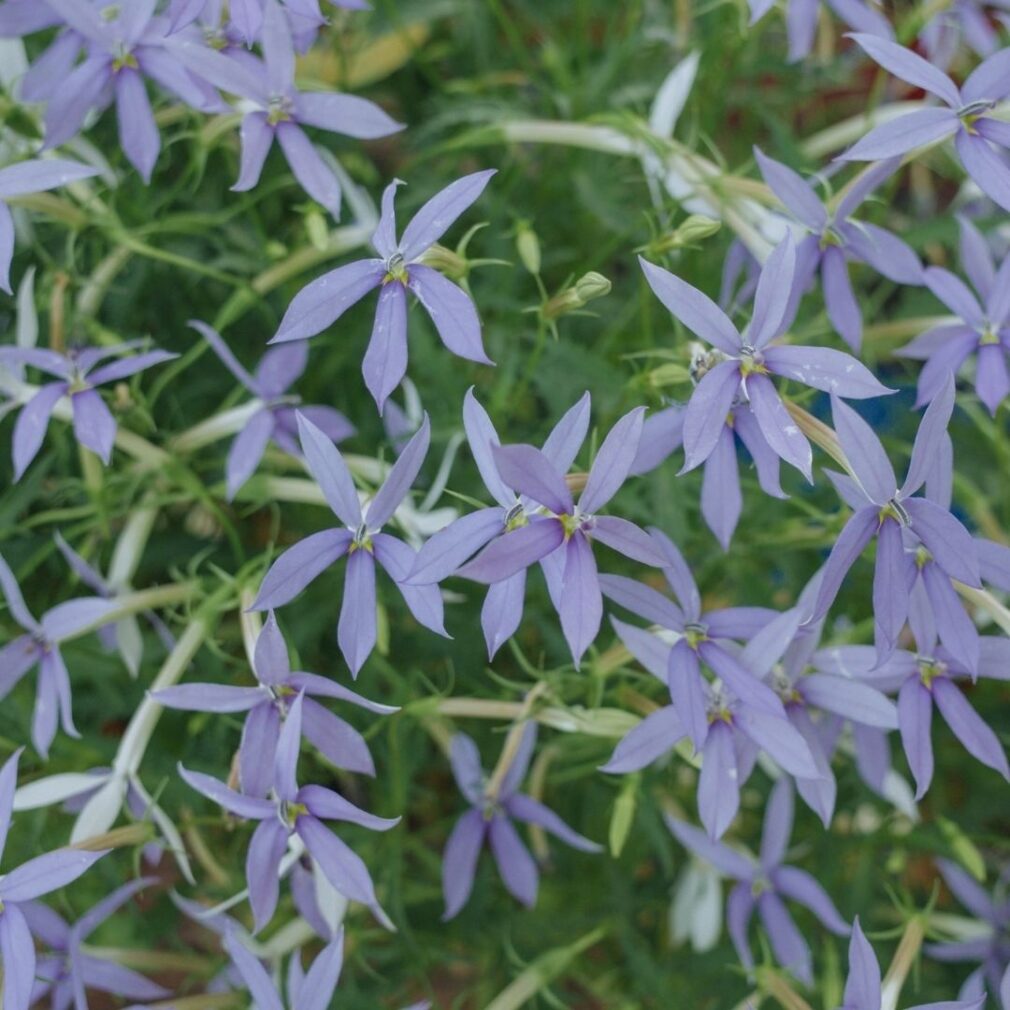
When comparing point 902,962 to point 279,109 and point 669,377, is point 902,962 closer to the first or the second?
point 669,377

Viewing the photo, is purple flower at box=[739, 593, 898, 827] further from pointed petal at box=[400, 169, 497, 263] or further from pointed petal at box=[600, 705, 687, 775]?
pointed petal at box=[400, 169, 497, 263]

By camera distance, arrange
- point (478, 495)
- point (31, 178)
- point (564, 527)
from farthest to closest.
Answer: point (478, 495), point (31, 178), point (564, 527)

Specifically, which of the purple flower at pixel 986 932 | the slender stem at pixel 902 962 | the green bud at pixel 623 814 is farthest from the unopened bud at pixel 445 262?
the purple flower at pixel 986 932

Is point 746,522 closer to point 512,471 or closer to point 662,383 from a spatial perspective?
point 662,383

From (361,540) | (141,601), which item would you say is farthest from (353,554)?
(141,601)

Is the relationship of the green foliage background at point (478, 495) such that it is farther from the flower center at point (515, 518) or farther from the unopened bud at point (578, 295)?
the flower center at point (515, 518)
